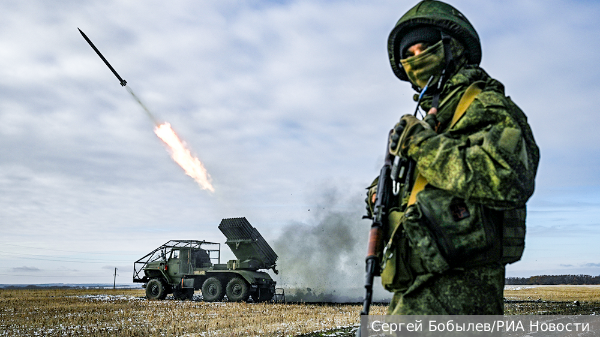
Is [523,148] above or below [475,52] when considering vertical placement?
below

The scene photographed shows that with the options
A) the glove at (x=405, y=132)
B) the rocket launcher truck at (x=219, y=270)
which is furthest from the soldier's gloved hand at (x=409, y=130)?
the rocket launcher truck at (x=219, y=270)

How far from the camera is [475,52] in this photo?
2.61 m

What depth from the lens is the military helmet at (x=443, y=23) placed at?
2475 mm

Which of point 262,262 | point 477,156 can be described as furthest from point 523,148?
point 262,262

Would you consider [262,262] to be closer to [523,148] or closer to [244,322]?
[244,322]

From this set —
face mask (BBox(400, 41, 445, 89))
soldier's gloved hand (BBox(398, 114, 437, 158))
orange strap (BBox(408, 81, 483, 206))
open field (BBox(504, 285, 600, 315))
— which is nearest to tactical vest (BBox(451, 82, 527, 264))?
orange strap (BBox(408, 81, 483, 206))

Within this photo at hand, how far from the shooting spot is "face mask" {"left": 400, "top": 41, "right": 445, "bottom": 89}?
8.17 ft

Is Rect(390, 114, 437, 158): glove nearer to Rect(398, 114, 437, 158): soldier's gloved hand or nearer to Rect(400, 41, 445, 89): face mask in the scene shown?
Rect(398, 114, 437, 158): soldier's gloved hand

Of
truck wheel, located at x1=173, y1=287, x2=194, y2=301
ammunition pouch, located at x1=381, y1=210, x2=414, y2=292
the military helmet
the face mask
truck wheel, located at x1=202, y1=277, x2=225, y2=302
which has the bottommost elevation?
truck wheel, located at x1=173, y1=287, x2=194, y2=301

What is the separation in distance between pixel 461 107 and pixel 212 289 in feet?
70.5

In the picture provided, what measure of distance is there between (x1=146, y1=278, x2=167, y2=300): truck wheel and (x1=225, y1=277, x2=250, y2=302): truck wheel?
4880 millimetres

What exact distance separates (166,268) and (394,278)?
24214 mm

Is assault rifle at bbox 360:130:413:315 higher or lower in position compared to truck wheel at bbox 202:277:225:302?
higher

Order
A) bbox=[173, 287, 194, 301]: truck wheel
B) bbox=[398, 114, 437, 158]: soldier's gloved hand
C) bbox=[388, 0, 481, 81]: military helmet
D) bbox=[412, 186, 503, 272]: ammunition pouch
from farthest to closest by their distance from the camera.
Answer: bbox=[173, 287, 194, 301]: truck wheel < bbox=[388, 0, 481, 81]: military helmet < bbox=[398, 114, 437, 158]: soldier's gloved hand < bbox=[412, 186, 503, 272]: ammunition pouch
